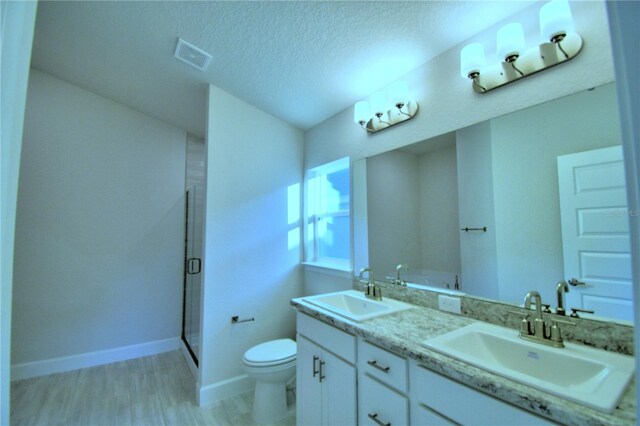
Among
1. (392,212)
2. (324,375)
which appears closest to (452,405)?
(324,375)

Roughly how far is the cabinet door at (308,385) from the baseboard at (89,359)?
228cm

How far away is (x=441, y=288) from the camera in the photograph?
173cm

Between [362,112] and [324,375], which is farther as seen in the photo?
[362,112]

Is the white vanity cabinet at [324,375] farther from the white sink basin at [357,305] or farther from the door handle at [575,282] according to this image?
the door handle at [575,282]

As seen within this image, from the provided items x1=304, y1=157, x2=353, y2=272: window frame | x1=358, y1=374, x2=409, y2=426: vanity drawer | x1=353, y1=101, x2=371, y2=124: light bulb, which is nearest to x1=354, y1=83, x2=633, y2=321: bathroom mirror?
x1=353, y1=101, x2=371, y2=124: light bulb

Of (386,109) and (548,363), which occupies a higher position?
(386,109)

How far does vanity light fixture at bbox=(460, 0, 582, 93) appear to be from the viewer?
1.20 meters

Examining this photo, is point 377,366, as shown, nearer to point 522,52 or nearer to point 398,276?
point 398,276

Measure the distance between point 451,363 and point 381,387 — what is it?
41 centimetres

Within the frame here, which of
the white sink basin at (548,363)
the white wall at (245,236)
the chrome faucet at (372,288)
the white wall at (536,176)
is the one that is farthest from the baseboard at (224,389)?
the white wall at (536,176)

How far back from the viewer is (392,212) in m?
2.09

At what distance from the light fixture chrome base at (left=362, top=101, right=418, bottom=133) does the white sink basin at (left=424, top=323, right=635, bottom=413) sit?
4.35 ft

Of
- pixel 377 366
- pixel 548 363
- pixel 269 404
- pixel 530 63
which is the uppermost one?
pixel 530 63

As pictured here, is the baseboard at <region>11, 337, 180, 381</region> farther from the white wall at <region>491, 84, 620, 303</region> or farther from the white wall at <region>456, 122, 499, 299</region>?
the white wall at <region>491, 84, 620, 303</region>
